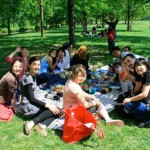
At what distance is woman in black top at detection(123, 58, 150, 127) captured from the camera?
17.3 feet

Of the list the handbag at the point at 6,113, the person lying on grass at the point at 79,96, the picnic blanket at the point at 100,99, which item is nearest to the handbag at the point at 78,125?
the person lying on grass at the point at 79,96

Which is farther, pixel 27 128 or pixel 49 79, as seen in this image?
pixel 49 79

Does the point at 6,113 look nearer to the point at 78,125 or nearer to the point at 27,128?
the point at 27,128

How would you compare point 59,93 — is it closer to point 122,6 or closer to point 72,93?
point 72,93

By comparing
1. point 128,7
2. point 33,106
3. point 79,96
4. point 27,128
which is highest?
point 128,7

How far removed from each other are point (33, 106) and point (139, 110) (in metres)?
2.24

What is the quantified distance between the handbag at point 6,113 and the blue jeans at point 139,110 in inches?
102

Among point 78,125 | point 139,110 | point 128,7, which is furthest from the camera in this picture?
point 128,7

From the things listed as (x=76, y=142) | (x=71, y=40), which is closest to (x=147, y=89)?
(x=76, y=142)

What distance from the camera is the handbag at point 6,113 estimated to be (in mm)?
5880

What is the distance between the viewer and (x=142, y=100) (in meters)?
5.54

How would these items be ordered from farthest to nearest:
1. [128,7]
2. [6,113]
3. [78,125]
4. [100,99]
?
[128,7]
[100,99]
[6,113]
[78,125]

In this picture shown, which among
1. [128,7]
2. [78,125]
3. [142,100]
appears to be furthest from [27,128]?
[128,7]

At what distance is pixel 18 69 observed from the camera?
6.20m
